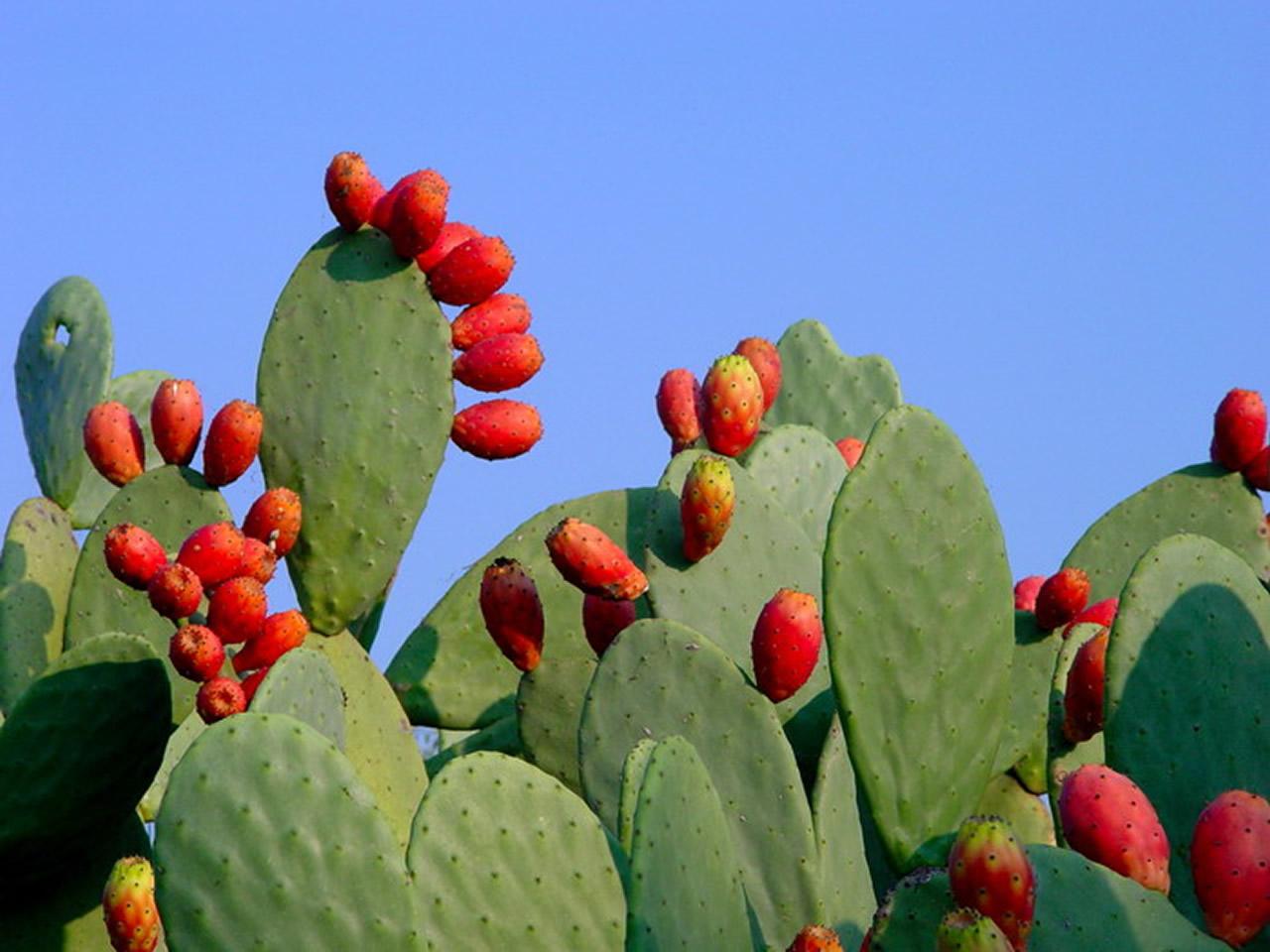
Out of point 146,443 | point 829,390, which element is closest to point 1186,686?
point 829,390

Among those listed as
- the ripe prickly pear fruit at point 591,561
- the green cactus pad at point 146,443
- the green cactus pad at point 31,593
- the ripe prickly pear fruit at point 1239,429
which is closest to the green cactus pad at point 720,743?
the ripe prickly pear fruit at point 591,561

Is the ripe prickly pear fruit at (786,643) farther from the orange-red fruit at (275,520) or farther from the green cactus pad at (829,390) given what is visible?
the green cactus pad at (829,390)

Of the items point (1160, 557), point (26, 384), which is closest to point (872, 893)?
point (1160, 557)

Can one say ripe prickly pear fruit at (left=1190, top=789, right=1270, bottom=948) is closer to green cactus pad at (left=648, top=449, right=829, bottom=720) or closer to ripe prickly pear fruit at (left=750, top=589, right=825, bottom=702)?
ripe prickly pear fruit at (left=750, top=589, right=825, bottom=702)

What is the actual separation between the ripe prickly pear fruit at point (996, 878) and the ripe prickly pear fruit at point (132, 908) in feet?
3.35

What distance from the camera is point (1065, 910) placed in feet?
6.34

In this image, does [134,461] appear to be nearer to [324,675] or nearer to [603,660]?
[324,675]

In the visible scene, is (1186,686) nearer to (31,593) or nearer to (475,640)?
(475,640)

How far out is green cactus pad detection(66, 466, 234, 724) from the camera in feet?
10.6

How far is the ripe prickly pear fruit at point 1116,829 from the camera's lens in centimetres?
207

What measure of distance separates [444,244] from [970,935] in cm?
191

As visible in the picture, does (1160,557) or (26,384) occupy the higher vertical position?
(26,384)

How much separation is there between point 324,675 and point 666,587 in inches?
19.5

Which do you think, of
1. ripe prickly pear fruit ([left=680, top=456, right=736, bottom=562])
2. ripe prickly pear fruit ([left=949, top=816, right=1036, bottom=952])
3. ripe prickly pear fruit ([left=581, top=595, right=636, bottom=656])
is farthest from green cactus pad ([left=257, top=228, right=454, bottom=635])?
ripe prickly pear fruit ([left=949, top=816, right=1036, bottom=952])
